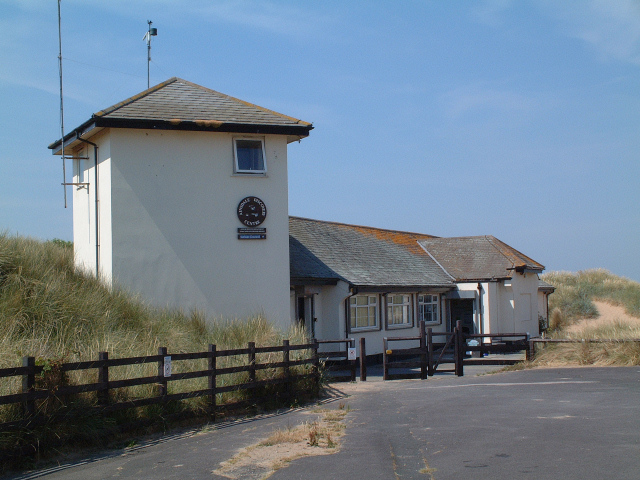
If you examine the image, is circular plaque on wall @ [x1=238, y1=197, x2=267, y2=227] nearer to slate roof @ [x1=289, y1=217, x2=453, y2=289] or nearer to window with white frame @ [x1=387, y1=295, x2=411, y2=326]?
slate roof @ [x1=289, y1=217, x2=453, y2=289]

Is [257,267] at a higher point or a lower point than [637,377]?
higher

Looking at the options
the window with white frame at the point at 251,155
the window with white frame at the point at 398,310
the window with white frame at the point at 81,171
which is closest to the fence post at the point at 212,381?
the window with white frame at the point at 251,155

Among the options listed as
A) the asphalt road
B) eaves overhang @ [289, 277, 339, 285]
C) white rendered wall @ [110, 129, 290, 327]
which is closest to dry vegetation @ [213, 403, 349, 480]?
the asphalt road

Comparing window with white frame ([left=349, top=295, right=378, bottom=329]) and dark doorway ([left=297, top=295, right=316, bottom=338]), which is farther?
window with white frame ([left=349, top=295, right=378, bottom=329])

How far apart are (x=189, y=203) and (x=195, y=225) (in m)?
0.60

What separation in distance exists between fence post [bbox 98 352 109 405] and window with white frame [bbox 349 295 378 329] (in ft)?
43.4

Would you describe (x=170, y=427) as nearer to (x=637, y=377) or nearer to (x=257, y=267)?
(x=257, y=267)

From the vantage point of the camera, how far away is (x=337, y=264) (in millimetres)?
23406

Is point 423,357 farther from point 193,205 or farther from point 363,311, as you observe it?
point 193,205

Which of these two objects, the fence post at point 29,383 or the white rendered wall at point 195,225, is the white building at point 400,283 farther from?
the fence post at point 29,383

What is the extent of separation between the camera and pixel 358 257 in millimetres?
25297

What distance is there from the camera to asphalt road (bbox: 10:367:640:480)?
7.42 meters

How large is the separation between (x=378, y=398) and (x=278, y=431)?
4.62 m

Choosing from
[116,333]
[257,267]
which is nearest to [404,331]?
[257,267]
